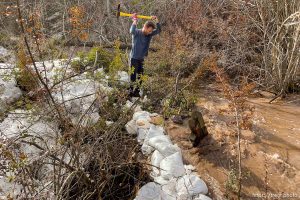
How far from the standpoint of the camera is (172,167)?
4293 mm

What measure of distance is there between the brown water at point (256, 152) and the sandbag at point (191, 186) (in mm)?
143

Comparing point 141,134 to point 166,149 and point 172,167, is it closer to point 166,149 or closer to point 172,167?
point 166,149

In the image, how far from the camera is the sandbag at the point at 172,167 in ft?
13.9

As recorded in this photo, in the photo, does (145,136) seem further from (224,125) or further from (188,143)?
(224,125)

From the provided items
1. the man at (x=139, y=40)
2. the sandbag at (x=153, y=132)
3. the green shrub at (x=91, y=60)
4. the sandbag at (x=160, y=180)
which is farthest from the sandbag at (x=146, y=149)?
the green shrub at (x=91, y=60)

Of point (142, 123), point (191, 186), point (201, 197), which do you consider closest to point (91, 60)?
point (142, 123)

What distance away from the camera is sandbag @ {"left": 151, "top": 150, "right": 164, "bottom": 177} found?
4.37m

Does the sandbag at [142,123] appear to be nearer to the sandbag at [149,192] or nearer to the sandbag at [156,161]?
the sandbag at [156,161]

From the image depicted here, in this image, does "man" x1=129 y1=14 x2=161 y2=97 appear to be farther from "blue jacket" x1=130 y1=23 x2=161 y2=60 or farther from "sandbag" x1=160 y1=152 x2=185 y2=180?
"sandbag" x1=160 y1=152 x2=185 y2=180

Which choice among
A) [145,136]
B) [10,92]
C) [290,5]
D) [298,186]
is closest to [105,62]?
[10,92]

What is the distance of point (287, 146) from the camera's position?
4.62 meters

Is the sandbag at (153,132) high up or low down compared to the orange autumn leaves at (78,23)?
down

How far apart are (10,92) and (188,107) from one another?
3250 millimetres

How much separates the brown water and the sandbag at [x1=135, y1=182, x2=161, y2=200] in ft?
2.14
